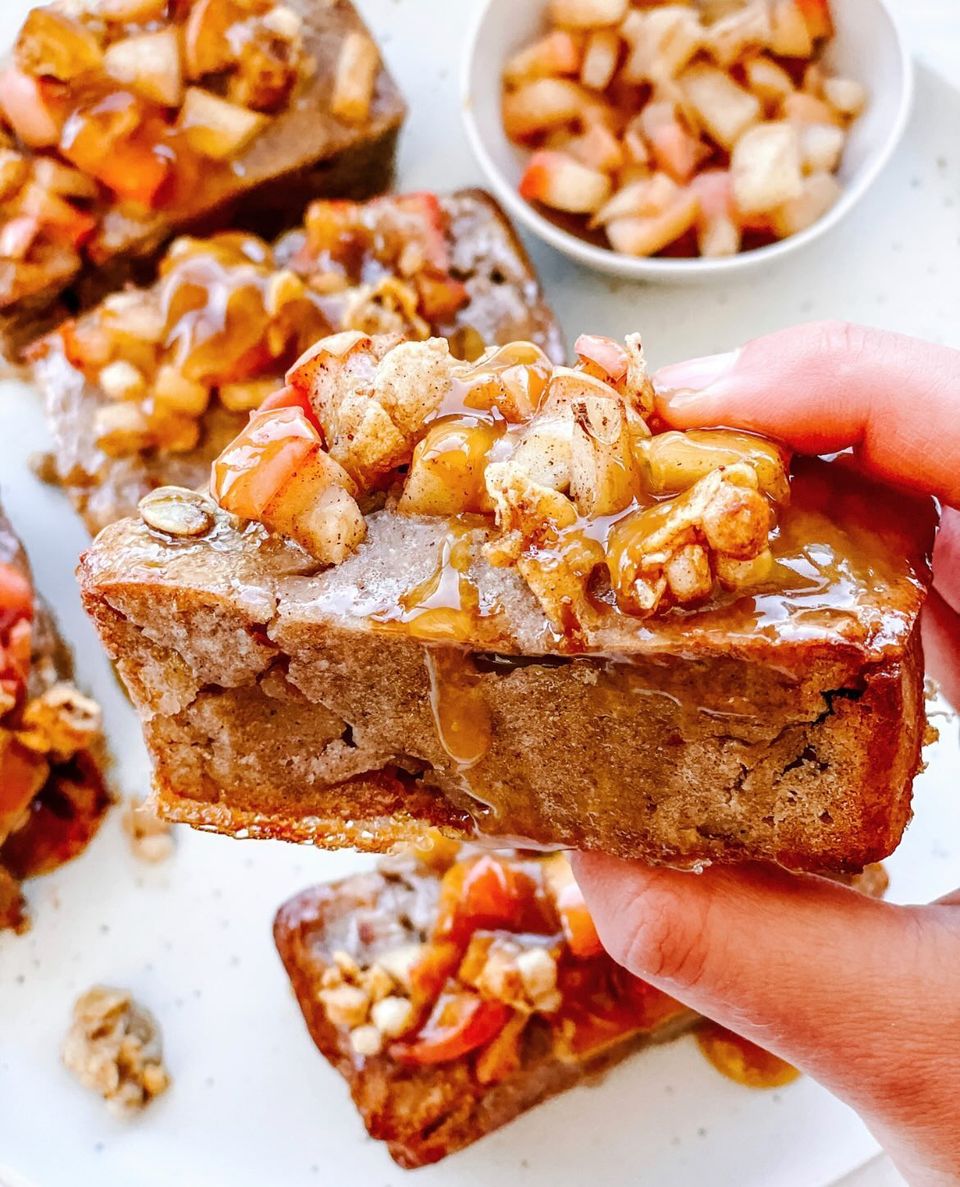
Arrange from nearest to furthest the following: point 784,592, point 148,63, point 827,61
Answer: point 784,592
point 148,63
point 827,61

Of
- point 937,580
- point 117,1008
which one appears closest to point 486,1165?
point 117,1008

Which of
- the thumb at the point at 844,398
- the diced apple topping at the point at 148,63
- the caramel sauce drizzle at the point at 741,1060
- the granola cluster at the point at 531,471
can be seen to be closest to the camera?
the granola cluster at the point at 531,471

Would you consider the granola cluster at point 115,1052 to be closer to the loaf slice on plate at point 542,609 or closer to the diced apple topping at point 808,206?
the loaf slice on plate at point 542,609

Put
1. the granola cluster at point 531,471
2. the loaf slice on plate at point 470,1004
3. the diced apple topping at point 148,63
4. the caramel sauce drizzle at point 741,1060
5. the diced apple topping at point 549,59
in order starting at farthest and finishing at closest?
the diced apple topping at point 549,59 → the diced apple topping at point 148,63 → the caramel sauce drizzle at point 741,1060 → the loaf slice on plate at point 470,1004 → the granola cluster at point 531,471

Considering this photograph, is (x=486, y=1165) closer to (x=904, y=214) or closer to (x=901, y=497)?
(x=901, y=497)

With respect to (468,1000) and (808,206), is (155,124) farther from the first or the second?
(468,1000)

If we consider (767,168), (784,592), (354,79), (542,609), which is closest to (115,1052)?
(542,609)

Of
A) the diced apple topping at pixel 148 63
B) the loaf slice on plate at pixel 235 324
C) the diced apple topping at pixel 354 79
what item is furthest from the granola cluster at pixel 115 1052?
the diced apple topping at pixel 354 79
